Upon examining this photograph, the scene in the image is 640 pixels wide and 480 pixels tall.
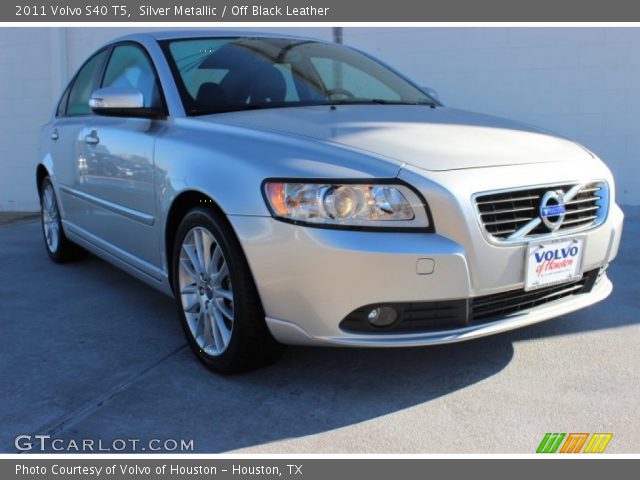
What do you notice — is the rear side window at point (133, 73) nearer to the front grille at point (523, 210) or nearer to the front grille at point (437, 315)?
the front grille at point (437, 315)

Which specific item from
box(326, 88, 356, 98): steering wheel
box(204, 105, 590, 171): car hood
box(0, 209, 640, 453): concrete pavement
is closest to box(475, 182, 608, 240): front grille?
box(204, 105, 590, 171): car hood

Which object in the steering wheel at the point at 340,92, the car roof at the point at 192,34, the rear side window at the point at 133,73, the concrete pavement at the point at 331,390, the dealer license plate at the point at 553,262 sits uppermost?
the car roof at the point at 192,34

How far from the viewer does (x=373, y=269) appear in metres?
2.41

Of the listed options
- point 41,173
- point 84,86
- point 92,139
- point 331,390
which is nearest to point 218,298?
point 331,390

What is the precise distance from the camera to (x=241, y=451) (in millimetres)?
2352

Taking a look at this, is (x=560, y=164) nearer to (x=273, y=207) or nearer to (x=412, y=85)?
(x=273, y=207)

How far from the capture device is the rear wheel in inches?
196

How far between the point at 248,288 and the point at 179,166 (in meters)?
0.70

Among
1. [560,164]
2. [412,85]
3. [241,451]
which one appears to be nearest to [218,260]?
[241,451]

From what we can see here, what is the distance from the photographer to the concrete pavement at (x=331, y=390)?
2436 millimetres

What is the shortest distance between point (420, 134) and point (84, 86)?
2812 millimetres

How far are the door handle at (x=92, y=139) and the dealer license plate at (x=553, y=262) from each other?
8.24 feet

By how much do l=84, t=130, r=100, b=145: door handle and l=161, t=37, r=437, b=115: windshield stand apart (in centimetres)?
71

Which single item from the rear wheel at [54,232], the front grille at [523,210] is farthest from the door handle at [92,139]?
the front grille at [523,210]
